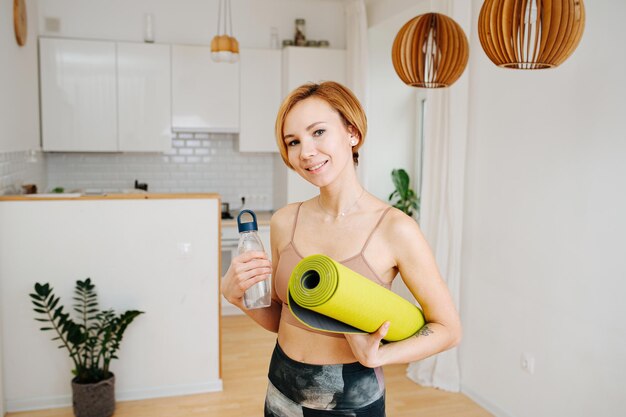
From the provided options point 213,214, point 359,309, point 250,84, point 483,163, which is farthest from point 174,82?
point 359,309

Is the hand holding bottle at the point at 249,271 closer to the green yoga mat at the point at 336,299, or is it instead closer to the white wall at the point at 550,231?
the green yoga mat at the point at 336,299

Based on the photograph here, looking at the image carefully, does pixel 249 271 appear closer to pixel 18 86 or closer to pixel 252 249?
pixel 252 249

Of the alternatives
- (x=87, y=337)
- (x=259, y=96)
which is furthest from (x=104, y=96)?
(x=87, y=337)

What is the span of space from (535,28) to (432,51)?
31.6 inches

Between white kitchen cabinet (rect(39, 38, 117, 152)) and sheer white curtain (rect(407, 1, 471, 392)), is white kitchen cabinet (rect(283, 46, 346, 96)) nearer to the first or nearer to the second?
white kitchen cabinet (rect(39, 38, 117, 152))

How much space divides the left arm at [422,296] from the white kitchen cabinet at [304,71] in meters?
4.12

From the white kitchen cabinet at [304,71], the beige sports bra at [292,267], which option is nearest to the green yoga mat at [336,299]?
the beige sports bra at [292,267]

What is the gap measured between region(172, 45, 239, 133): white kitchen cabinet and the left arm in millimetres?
4323

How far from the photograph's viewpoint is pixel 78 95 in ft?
16.9

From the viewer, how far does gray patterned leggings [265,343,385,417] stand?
141cm

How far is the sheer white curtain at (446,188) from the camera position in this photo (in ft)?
12.0

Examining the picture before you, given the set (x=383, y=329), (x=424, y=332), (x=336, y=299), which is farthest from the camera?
(x=424, y=332)

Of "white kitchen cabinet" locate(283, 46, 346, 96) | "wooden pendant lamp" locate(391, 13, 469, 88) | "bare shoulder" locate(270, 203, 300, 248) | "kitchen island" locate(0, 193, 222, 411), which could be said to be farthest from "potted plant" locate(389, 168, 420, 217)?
"bare shoulder" locate(270, 203, 300, 248)

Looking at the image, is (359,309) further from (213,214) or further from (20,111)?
(20,111)
